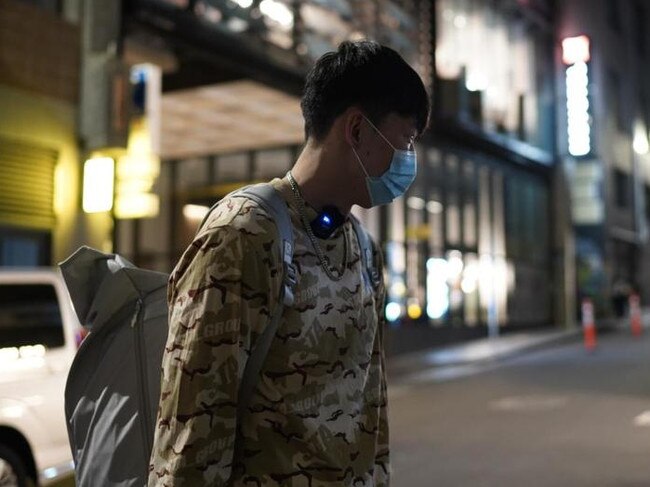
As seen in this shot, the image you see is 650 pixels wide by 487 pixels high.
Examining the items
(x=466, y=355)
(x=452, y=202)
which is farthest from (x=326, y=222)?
(x=452, y=202)

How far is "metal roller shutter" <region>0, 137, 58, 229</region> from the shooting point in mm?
10828

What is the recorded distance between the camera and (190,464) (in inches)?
60.4

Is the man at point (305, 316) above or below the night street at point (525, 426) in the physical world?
above

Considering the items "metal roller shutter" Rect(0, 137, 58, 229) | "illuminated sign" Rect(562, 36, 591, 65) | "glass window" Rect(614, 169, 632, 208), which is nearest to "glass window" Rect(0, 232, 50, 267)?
"metal roller shutter" Rect(0, 137, 58, 229)

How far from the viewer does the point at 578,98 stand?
2978 centimetres

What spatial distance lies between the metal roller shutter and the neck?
984cm

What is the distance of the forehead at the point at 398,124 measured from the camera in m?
1.90

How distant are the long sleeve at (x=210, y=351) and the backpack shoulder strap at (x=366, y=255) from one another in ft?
1.47

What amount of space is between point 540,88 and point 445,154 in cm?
817

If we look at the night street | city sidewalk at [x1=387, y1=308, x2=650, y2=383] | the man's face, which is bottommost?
the night street

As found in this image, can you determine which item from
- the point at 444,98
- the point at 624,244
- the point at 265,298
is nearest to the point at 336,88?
the point at 265,298

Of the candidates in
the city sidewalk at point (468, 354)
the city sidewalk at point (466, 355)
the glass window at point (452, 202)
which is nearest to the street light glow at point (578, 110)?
the city sidewalk at point (466, 355)

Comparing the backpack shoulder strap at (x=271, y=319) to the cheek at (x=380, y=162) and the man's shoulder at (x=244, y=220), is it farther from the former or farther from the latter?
the cheek at (x=380, y=162)

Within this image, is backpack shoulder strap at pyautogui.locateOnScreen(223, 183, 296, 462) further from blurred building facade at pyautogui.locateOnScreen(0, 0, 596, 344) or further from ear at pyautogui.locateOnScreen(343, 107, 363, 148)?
blurred building facade at pyautogui.locateOnScreen(0, 0, 596, 344)
